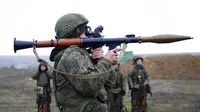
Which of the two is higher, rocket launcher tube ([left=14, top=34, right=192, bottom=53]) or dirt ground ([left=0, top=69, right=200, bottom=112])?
rocket launcher tube ([left=14, top=34, right=192, bottom=53])

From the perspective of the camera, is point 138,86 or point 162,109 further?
point 162,109

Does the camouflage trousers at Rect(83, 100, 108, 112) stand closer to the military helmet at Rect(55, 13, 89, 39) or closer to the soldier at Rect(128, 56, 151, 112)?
the military helmet at Rect(55, 13, 89, 39)

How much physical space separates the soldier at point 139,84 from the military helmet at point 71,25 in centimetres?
856

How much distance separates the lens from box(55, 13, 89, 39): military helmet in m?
4.21

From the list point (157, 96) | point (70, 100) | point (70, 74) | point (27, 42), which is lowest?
point (157, 96)

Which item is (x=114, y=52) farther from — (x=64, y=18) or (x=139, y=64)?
(x=139, y=64)

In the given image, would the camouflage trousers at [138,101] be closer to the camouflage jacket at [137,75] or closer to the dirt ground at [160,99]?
the camouflage jacket at [137,75]

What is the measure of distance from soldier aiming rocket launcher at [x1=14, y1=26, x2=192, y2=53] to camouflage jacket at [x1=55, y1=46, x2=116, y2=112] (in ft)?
0.32

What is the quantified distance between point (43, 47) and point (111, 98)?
8.49 meters

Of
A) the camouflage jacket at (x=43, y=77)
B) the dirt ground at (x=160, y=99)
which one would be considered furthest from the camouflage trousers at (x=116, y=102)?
the dirt ground at (x=160, y=99)

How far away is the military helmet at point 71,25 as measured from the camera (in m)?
4.21

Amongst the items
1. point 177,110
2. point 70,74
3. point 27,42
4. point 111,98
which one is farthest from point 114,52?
point 177,110

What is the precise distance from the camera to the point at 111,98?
12.5 meters

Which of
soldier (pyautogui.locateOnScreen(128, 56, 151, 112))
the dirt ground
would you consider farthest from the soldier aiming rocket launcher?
the dirt ground
